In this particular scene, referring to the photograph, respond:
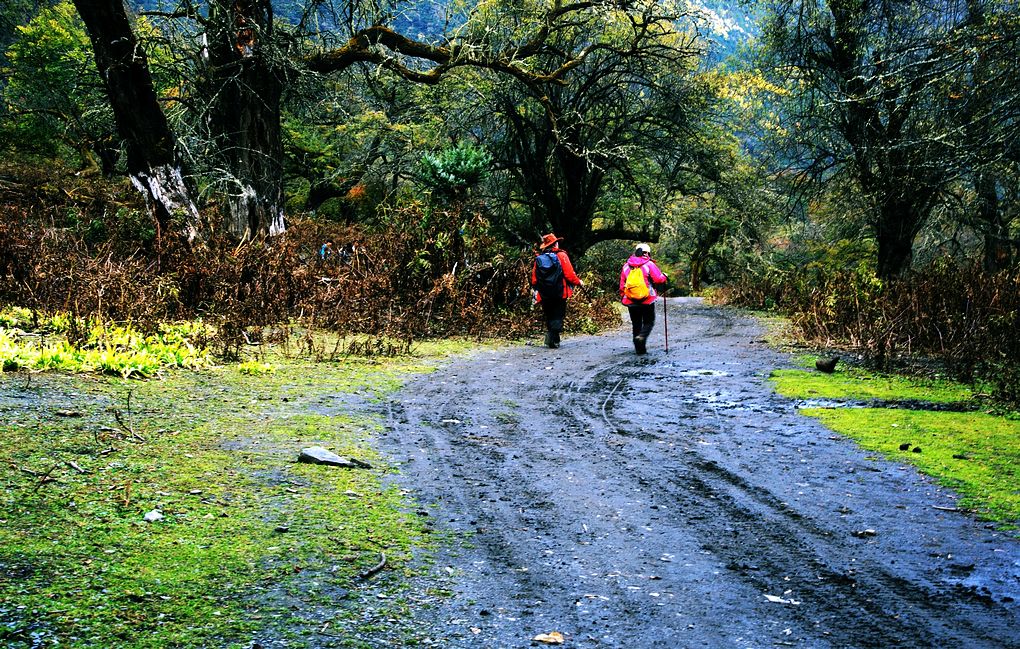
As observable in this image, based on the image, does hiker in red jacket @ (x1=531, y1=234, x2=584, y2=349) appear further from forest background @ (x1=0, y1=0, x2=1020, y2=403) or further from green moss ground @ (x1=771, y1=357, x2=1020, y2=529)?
green moss ground @ (x1=771, y1=357, x2=1020, y2=529)

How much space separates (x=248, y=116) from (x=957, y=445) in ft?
44.2

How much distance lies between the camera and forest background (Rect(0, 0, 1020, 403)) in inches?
400

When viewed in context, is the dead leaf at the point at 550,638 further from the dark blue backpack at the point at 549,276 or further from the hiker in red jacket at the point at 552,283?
the dark blue backpack at the point at 549,276

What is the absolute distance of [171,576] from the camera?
3.44 m

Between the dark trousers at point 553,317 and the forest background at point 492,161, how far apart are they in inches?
44.3

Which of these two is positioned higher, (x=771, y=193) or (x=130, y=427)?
(x=771, y=193)

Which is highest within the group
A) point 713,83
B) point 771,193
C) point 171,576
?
point 713,83

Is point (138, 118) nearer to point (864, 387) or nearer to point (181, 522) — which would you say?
point (181, 522)

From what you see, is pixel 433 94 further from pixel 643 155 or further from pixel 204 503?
pixel 204 503

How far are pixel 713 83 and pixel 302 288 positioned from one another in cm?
1748

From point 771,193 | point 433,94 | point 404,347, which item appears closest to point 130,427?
point 404,347

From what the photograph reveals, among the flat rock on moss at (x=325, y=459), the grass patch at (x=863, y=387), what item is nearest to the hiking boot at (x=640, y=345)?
the grass patch at (x=863, y=387)

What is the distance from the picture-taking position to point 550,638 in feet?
10.1

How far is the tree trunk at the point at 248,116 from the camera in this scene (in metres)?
14.5
